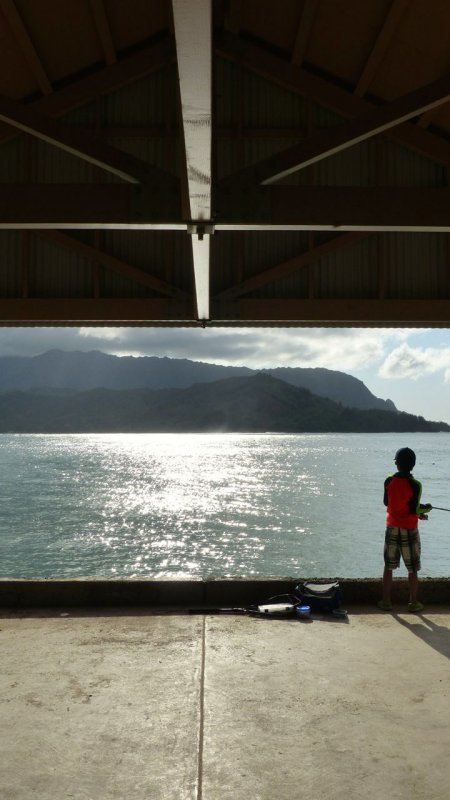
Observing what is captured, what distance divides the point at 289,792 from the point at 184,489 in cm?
7055

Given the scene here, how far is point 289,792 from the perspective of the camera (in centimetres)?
341

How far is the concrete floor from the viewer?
3516 millimetres
